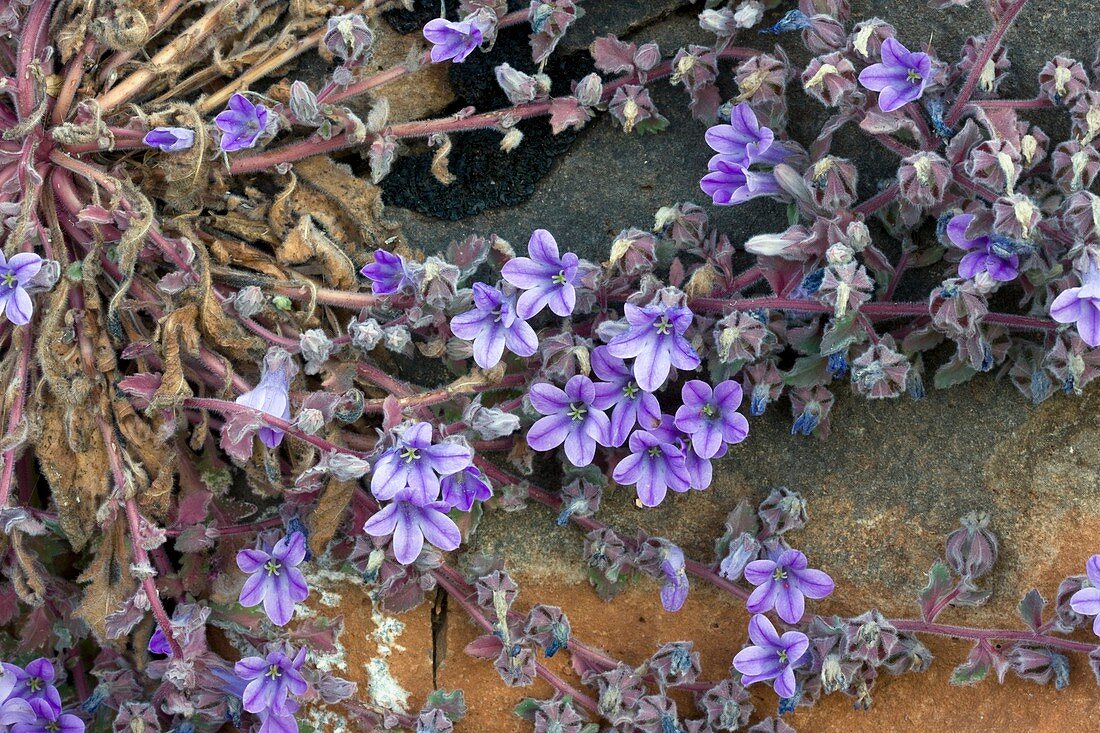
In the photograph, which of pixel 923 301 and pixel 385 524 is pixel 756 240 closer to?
pixel 923 301

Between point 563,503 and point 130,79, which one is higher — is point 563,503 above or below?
below

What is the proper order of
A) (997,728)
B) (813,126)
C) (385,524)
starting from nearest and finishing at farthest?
(385,524), (997,728), (813,126)

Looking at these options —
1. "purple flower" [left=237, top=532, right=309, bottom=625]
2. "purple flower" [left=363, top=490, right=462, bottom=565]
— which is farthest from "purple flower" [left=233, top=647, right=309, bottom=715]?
"purple flower" [left=363, top=490, right=462, bottom=565]

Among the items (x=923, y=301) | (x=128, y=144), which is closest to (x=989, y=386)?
(x=923, y=301)

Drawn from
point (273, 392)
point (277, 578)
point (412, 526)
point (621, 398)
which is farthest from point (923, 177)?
point (277, 578)

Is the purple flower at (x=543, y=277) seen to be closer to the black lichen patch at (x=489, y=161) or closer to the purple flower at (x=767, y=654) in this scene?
the black lichen patch at (x=489, y=161)

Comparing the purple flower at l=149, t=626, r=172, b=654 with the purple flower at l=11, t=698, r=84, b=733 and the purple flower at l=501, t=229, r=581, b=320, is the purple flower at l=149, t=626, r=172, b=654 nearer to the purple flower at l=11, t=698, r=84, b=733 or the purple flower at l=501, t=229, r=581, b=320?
the purple flower at l=11, t=698, r=84, b=733

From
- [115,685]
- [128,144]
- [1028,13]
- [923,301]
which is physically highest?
[128,144]

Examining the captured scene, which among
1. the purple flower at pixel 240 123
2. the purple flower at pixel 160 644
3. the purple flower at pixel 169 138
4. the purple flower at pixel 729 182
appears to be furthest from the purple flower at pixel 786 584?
the purple flower at pixel 169 138
